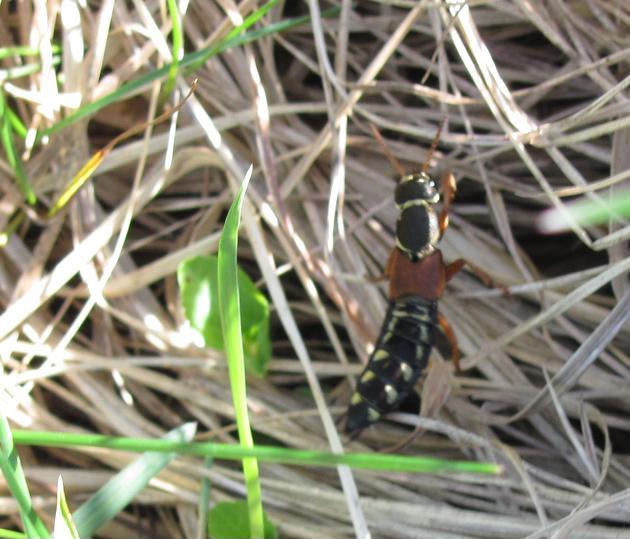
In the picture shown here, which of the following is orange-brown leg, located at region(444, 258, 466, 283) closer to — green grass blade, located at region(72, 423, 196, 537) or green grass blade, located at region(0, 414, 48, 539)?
green grass blade, located at region(72, 423, 196, 537)

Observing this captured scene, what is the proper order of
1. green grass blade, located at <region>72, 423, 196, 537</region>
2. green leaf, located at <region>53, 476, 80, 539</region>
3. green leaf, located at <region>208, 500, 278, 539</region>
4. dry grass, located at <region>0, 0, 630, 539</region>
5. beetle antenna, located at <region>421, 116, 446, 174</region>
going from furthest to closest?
beetle antenna, located at <region>421, 116, 446, 174</region> → dry grass, located at <region>0, 0, 630, 539</region> → green leaf, located at <region>208, 500, 278, 539</region> → green grass blade, located at <region>72, 423, 196, 537</region> → green leaf, located at <region>53, 476, 80, 539</region>

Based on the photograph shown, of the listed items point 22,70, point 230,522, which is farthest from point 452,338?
point 22,70

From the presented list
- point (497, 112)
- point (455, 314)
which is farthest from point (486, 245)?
point (497, 112)

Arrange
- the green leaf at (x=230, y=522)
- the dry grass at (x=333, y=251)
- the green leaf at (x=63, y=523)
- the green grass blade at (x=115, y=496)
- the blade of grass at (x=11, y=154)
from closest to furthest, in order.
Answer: the green leaf at (x=63, y=523)
the green grass blade at (x=115, y=496)
the green leaf at (x=230, y=522)
the dry grass at (x=333, y=251)
the blade of grass at (x=11, y=154)

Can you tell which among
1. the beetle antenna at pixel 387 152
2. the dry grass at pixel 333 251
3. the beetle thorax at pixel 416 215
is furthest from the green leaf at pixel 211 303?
the beetle antenna at pixel 387 152

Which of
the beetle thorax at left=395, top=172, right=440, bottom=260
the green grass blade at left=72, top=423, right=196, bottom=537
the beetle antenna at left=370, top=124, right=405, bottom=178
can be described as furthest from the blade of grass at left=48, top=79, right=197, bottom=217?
the green grass blade at left=72, top=423, right=196, bottom=537

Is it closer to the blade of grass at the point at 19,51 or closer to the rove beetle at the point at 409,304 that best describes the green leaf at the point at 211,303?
the rove beetle at the point at 409,304

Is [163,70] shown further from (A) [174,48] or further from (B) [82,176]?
(B) [82,176]
